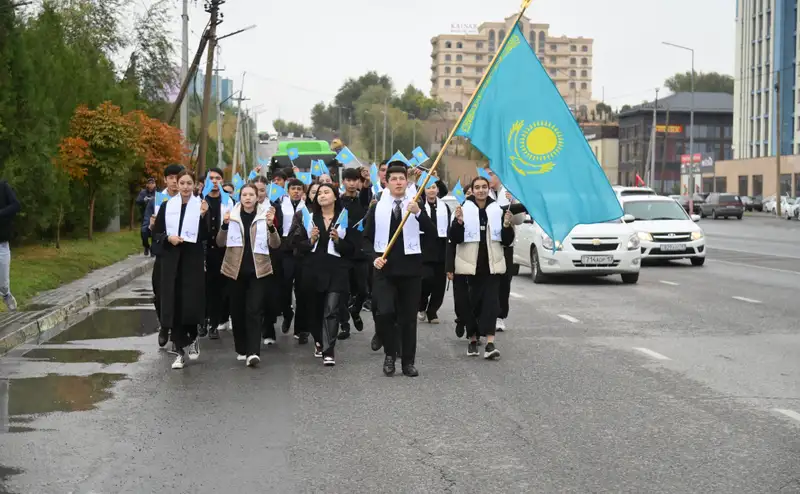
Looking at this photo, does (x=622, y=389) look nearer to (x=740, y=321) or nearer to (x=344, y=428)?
(x=344, y=428)

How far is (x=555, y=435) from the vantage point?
777 cm

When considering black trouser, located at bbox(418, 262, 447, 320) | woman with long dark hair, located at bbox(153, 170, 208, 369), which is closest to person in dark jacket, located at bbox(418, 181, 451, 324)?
black trouser, located at bbox(418, 262, 447, 320)

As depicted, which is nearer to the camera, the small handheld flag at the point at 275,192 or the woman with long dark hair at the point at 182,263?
the woman with long dark hair at the point at 182,263

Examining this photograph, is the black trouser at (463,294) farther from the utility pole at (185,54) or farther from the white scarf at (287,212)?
the utility pole at (185,54)

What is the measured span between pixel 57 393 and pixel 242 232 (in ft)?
8.74

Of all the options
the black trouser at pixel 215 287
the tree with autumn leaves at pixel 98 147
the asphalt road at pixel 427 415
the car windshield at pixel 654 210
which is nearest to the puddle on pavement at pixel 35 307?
the asphalt road at pixel 427 415

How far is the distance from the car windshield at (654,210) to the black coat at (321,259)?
1665 cm

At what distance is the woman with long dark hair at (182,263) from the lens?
11211 millimetres

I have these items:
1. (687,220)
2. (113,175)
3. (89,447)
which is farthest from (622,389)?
(113,175)

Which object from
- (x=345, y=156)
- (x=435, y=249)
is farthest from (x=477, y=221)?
(x=345, y=156)

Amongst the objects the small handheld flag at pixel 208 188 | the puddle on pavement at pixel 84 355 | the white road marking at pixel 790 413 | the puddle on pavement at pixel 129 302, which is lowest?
the puddle on pavement at pixel 129 302

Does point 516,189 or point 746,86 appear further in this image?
point 746,86

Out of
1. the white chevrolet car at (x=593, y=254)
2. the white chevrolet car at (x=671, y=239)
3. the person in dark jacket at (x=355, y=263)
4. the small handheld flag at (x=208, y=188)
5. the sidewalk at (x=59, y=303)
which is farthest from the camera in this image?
the white chevrolet car at (x=671, y=239)

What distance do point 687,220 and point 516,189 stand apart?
17055mm
